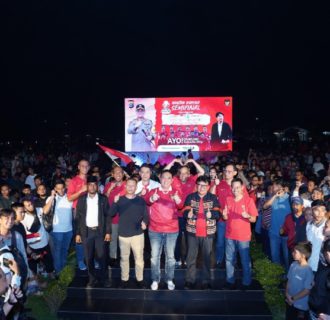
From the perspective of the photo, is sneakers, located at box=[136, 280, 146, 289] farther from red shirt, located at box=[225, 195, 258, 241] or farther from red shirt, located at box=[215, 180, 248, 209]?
red shirt, located at box=[215, 180, 248, 209]

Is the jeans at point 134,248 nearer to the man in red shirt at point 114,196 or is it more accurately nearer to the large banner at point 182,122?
the man in red shirt at point 114,196

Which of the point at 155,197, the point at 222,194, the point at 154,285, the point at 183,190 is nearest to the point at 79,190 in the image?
the point at 155,197

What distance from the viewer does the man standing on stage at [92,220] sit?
21.4 ft

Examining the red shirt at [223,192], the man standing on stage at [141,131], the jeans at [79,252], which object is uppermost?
the man standing on stage at [141,131]

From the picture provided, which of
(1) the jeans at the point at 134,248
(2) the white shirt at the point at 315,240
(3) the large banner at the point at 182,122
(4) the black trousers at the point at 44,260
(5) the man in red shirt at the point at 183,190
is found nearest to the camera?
(2) the white shirt at the point at 315,240

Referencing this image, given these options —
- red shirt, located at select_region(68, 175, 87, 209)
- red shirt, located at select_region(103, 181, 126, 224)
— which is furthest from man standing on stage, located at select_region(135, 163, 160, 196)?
red shirt, located at select_region(68, 175, 87, 209)

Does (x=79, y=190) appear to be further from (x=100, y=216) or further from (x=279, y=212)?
(x=279, y=212)

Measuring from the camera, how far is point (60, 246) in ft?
23.3

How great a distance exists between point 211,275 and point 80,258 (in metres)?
2.34

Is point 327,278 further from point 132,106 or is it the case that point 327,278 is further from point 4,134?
point 4,134

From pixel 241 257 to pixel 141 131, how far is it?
10.7 metres

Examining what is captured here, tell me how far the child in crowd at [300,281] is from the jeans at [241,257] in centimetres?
124

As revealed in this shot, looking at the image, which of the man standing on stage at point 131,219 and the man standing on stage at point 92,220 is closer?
the man standing on stage at point 131,219

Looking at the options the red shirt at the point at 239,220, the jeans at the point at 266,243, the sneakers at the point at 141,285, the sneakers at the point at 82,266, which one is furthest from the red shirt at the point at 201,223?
the sneakers at the point at 82,266
